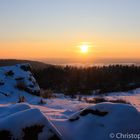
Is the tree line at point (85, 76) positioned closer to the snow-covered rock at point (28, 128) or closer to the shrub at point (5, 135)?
the snow-covered rock at point (28, 128)

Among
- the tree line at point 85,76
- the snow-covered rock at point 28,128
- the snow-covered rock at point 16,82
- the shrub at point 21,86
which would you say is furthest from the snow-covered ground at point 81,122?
the tree line at point 85,76

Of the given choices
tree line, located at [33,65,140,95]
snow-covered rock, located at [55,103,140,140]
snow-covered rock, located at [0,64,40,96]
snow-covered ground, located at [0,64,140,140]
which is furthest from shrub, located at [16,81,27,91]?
snow-covered rock, located at [55,103,140,140]

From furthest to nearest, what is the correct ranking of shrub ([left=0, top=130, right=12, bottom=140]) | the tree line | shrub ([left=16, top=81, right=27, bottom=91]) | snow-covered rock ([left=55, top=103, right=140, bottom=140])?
the tree line, shrub ([left=16, top=81, right=27, bottom=91]), snow-covered rock ([left=55, top=103, right=140, bottom=140]), shrub ([left=0, top=130, right=12, bottom=140])

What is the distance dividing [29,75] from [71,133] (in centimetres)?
1173

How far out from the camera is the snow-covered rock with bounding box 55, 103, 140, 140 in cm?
576

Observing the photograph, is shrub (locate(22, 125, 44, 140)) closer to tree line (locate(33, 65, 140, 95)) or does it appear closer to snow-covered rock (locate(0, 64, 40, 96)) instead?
snow-covered rock (locate(0, 64, 40, 96))

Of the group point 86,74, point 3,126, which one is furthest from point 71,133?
point 86,74

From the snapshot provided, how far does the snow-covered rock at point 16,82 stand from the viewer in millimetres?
16172

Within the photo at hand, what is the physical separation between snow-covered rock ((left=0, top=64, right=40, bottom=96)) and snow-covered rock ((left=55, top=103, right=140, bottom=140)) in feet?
31.3

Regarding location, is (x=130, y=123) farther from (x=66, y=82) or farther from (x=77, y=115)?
(x=66, y=82)

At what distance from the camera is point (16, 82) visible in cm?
1670

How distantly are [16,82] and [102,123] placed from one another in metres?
11.2

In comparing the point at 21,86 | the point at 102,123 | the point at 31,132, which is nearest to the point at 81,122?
the point at 102,123

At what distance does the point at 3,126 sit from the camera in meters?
5.55
